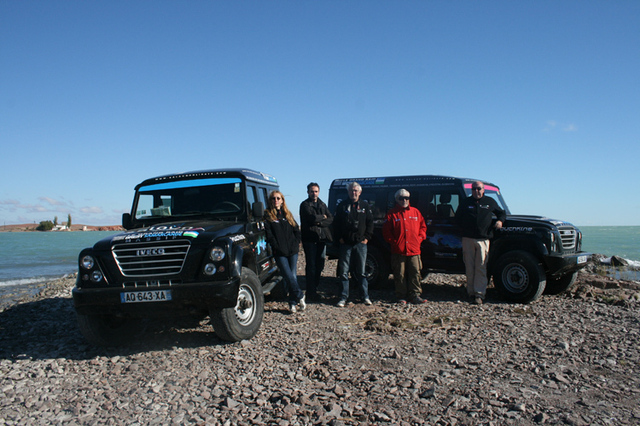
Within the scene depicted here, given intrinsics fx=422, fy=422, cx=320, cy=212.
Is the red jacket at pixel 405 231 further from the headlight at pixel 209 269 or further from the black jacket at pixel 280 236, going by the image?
the headlight at pixel 209 269

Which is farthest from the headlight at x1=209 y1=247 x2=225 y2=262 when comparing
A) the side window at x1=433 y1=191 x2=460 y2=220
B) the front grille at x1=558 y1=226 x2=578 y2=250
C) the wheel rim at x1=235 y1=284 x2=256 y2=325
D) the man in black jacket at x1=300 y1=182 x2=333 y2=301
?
the front grille at x1=558 y1=226 x2=578 y2=250

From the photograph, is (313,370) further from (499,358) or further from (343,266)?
(343,266)

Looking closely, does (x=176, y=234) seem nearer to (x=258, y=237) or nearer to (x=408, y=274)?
(x=258, y=237)

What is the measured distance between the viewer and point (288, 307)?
6.86 m

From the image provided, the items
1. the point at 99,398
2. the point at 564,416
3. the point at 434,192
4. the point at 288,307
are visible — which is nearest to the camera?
the point at 564,416

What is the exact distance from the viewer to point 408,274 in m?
7.37

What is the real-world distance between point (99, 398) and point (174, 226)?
87.2 inches

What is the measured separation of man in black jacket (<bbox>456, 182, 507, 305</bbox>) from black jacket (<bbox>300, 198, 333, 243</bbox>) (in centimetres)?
237

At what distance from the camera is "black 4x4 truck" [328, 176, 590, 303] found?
7.06 m

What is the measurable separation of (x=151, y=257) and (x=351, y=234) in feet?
10.5

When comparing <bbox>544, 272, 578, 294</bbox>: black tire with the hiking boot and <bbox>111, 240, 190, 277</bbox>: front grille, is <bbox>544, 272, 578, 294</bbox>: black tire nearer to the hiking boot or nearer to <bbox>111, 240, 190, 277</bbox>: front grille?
the hiking boot

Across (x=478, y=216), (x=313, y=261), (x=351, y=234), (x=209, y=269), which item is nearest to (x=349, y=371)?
(x=209, y=269)

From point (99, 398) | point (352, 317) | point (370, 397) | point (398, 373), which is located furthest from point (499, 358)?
point (99, 398)

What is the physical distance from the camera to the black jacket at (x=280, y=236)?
20.5 feet
